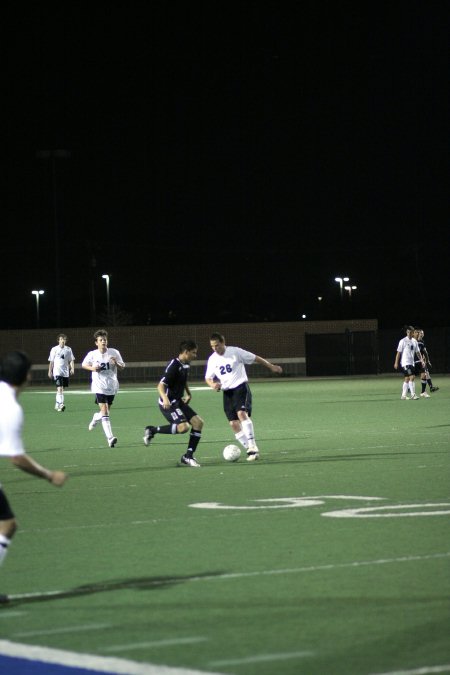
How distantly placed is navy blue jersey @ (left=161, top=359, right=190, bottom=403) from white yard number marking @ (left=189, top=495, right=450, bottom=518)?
5.13 m

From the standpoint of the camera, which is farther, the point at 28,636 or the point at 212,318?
the point at 212,318

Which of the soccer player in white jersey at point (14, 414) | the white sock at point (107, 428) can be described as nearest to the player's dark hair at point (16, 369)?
the soccer player in white jersey at point (14, 414)

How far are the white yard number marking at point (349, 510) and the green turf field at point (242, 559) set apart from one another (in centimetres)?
2

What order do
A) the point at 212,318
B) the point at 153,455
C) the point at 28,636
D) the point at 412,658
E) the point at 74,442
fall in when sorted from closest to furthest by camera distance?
1. the point at 412,658
2. the point at 28,636
3. the point at 153,455
4. the point at 74,442
5. the point at 212,318

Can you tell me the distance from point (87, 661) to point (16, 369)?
2.15 m

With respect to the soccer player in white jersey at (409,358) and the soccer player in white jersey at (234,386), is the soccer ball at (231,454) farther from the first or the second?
the soccer player in white jersey at (409,358)

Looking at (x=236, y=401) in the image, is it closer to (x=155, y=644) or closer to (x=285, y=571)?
(x=285, y=571)

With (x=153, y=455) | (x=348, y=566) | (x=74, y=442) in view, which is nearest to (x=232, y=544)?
(x=348, y=566)

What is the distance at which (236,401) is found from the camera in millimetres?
19938

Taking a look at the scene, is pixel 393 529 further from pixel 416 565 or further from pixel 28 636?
pixel 28 636

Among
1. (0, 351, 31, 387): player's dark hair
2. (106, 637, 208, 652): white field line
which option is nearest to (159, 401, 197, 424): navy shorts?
(0, 351, 31, 387): player's dark hair

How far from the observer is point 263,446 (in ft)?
74.5

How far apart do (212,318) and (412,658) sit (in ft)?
381

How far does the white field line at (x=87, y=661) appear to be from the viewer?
6.78 meters
